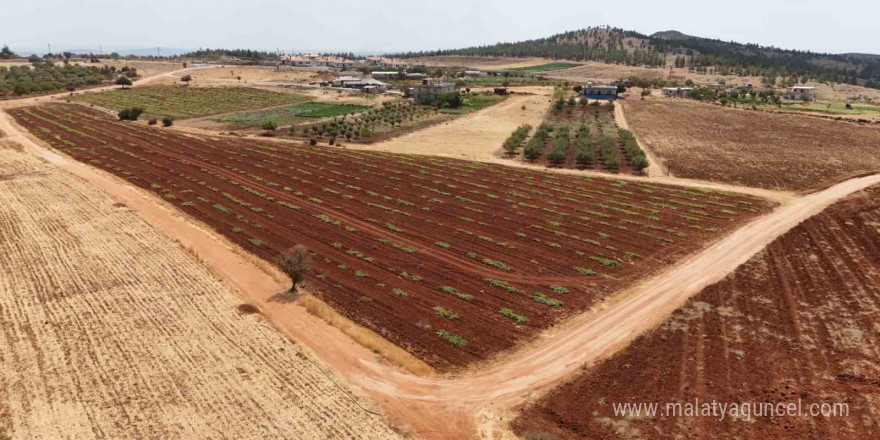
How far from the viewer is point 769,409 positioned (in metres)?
20.6

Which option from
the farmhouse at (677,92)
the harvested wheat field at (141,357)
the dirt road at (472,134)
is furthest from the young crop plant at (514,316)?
the farmhouse at (677,92)

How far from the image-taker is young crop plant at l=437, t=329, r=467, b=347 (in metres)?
25.5

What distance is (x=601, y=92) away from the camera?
471 ft

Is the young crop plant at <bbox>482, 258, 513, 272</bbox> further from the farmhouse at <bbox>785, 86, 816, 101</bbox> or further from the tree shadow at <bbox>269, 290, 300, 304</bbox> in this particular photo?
the farmhouse at <bbox>785, 86, 816, 101</bbox>

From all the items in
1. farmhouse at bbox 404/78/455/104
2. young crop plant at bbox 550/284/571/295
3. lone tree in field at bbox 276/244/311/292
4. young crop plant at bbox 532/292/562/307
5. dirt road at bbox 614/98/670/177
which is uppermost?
farmhouse at bbox 404/78/455/104

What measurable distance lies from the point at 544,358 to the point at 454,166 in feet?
141

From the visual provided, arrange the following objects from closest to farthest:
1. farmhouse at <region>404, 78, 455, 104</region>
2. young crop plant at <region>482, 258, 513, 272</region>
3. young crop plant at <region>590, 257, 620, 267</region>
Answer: young crop plant at <region>482, 258, 513, 272</region> < young crop plant at <region>590, 257, 620, 267</region> < farmhouse at <region>404, 78, 455, 104</region>

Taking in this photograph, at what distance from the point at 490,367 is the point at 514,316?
4.97m

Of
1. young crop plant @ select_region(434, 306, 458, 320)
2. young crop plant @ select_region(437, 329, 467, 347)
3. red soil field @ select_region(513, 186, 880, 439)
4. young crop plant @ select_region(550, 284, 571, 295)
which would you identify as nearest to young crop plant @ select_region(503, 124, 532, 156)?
young crop plant @ select_region(550, 284, 571, 295)

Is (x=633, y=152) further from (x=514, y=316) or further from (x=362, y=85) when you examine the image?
(x=362, y=85)

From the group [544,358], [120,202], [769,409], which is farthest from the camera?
[120,202]

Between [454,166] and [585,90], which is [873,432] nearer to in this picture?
[454,166]

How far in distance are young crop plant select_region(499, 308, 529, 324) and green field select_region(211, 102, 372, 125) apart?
85410 mm

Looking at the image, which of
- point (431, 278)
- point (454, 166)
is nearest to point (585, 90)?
point (454, 166)
